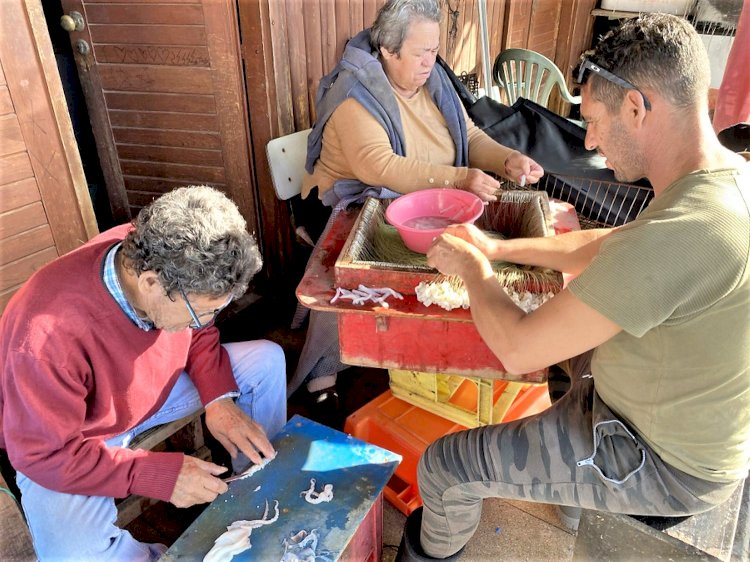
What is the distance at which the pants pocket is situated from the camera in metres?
1.45

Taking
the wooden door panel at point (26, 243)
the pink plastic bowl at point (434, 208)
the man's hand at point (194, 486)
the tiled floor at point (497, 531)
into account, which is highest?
the pink plastic bowl at point (434, 208)

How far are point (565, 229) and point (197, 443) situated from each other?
1579 mm

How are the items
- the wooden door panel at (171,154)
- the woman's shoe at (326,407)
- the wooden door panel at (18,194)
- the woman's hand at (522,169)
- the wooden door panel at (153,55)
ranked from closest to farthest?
the wooden door panel at (18,194) < the woman's hand at (522,169) < the woman's shoe at (326,407) < the wooden door panel at (153,55) < the wooden door panel at (171,154)

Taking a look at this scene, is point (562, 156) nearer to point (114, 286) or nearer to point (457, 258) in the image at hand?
point (457, 258)

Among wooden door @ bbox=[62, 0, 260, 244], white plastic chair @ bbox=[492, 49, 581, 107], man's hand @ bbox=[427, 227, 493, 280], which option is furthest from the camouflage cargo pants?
white plastic chair @ bbox=[492, 49, 581, 107]

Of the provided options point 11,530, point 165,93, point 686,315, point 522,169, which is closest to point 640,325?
point 686,315

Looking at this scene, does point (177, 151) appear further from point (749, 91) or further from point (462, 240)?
point (749, 91)

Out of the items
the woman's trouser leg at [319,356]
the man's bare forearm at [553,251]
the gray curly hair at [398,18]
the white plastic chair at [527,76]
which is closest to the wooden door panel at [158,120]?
the gray curly hair at [398,18]

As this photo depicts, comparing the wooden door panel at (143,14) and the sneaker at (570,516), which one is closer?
the sneaker at (570,516)

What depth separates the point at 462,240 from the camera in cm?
159

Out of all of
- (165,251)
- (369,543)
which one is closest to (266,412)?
(369,543)

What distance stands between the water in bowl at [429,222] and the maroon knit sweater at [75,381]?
90 cm

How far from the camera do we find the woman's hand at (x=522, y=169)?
7.90 ft

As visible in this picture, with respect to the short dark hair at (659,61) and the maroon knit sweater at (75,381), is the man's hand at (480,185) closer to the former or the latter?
the short dark hair at (659,61)
